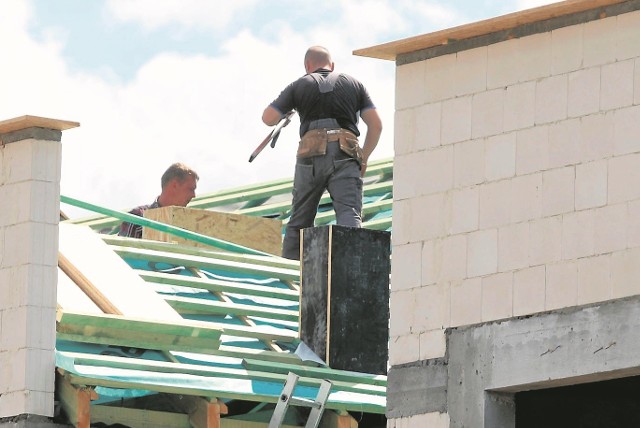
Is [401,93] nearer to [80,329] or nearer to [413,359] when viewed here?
[413,359]

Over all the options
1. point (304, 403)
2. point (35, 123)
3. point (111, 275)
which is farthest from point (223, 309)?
point (35, 123)

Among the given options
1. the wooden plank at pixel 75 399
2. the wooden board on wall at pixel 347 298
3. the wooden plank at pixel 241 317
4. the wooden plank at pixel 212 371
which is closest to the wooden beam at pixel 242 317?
the wooden plank at pixel 241 317

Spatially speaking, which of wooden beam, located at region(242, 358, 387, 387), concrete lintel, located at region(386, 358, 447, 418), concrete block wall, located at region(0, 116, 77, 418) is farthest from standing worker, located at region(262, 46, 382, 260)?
concrete lintel, located at region(386, 358, 447, 418)

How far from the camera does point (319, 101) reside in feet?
55.2

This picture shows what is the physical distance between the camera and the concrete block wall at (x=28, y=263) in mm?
13922

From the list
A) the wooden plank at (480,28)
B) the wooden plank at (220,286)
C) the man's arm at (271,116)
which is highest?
the man's arm at (271,116)

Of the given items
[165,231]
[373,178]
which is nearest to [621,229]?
[165,231]

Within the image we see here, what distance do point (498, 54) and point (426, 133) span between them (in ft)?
2.19

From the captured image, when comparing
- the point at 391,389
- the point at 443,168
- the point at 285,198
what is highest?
the point at 285,198

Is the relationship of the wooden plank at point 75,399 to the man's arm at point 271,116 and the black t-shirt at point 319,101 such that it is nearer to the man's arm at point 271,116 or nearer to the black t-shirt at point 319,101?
the man's arm at point 271,116

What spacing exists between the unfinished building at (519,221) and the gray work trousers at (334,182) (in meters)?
3.54

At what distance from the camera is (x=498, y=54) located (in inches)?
508

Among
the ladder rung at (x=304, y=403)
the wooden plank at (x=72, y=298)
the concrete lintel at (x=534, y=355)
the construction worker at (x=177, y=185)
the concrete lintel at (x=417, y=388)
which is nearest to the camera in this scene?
the concrete lintel at (x=534, y=355)

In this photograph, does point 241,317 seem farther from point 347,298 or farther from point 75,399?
point 75,399
